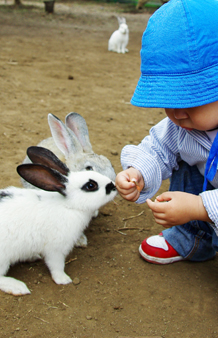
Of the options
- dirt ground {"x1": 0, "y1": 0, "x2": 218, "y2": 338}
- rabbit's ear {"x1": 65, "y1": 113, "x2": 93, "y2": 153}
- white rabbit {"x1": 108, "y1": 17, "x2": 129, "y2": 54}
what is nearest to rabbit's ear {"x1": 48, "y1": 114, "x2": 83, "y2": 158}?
rabbit's ear {"x1": 65, "y1": 113, "x2": 93, "y2": 153}

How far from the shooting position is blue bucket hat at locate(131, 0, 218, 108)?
1.41 metres

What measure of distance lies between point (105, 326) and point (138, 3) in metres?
13.1

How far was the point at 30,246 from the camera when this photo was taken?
76.4 inches

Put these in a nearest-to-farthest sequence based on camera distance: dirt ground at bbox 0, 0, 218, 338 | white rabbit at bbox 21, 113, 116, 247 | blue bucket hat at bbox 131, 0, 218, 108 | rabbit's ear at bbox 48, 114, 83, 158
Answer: blue bucket hat at bbox 131, 0, 218, 108 < dirt ground at bbox 0, 0, 218, 338 < white rabbit at bbox 21, 113, 116, 247 < rabbit's ear at bbox 48, 114, 83, 158

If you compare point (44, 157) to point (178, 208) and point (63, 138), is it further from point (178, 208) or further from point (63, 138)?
point (178, 208)

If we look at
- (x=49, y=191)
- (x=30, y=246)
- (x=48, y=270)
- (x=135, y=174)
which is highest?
(x=135, y=174)

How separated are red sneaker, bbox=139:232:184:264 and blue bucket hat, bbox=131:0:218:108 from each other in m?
1.00

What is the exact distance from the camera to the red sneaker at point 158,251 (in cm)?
217

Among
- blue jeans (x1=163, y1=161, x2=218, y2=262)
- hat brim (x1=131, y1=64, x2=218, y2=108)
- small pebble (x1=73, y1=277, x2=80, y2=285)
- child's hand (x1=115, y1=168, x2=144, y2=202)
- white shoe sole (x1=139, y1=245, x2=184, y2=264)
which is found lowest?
small pebble (x1=73, y1=277, x2=80, y2=285)

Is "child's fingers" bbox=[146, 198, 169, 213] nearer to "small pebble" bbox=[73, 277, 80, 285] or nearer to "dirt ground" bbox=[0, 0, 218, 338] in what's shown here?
"dirt ground" bbox=[0, 0, 218, 338]

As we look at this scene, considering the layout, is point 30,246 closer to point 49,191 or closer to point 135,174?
point 49,191

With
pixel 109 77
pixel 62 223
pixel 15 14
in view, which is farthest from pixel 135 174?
pixel 15 14

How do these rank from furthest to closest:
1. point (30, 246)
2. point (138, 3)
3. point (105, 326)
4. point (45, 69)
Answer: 1. point (138, 3)
2. point (45, 69)
3. point (30, 246)
4. point (105, 326)

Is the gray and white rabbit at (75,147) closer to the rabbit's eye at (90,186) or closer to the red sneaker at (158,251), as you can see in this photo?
the rabbit's eye at (90,186)
